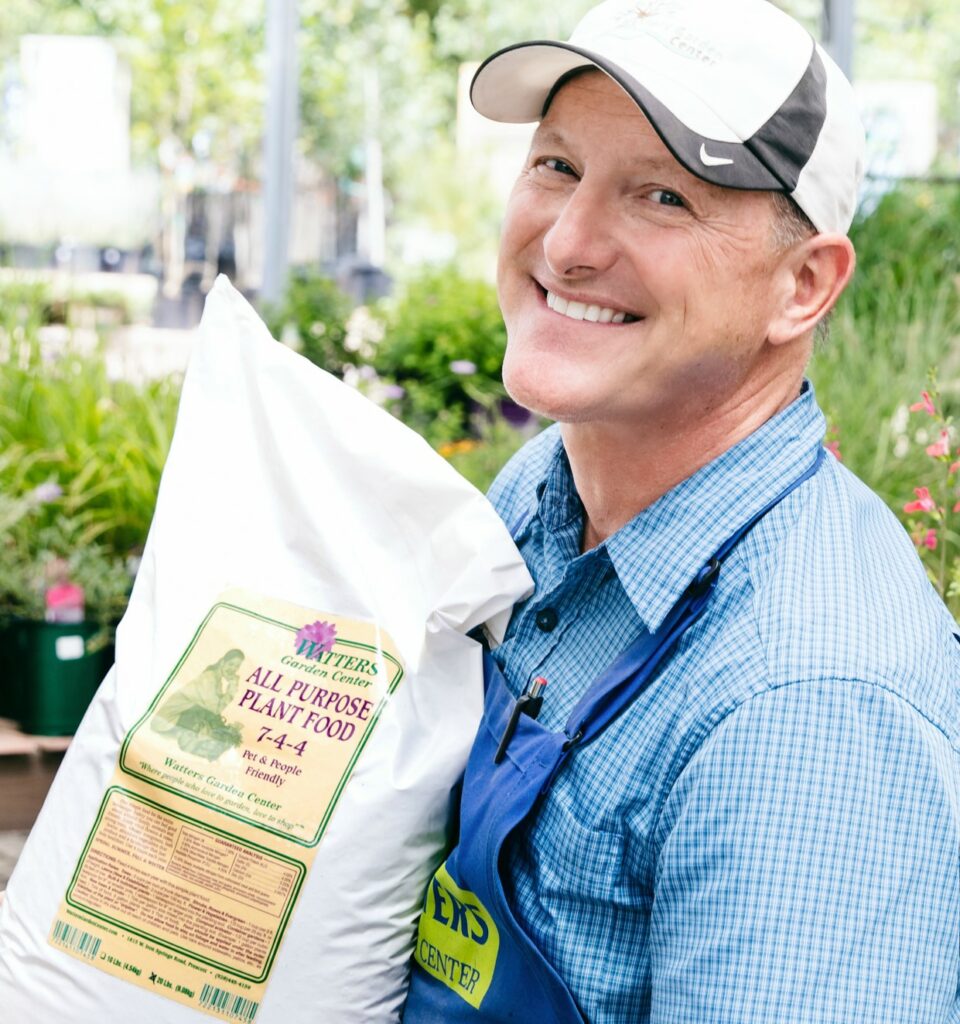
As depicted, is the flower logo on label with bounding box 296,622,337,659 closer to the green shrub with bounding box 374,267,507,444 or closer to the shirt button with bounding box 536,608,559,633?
the shirt button with bounding box 536,608,559,633

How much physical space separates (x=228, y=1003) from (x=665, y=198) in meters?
0.88

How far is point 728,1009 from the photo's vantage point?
1019 millimetres

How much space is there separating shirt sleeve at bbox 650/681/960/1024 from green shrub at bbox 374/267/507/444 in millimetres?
3197

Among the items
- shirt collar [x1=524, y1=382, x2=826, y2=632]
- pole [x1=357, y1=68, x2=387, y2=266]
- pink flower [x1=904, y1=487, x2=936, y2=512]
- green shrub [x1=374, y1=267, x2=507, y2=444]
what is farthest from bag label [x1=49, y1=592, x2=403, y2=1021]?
pole [x1=357, y1=68, x2=387, y2=266]

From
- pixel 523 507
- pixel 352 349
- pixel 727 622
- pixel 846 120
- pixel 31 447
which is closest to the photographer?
pixel 727 622

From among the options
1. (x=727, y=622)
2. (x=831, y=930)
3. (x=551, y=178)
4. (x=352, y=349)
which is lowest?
(x=352, y=349)

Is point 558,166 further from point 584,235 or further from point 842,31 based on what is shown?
point 842,31

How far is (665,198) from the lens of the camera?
4.17 feet

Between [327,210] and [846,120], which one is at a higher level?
[846,120]

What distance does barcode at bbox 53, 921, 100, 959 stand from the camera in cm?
136

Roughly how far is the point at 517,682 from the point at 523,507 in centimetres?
29

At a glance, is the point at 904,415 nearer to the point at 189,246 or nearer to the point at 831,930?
the point at 831,930

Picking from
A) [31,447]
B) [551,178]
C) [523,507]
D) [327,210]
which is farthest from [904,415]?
[327,210]

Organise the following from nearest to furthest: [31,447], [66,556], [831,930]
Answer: [831,930] < [66,556] < [31,447]
